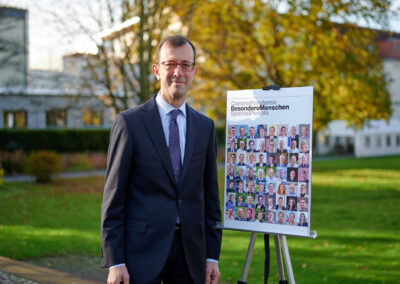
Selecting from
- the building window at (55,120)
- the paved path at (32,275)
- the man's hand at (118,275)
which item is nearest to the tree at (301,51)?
the paved path at (32,275)

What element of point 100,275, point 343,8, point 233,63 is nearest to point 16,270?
point 100,275

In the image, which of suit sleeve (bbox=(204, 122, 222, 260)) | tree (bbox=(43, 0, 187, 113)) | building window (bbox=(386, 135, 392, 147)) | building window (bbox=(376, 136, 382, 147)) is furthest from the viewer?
building window (bbox=(386, 135, 392, 147))

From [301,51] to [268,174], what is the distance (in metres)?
A: 14.4

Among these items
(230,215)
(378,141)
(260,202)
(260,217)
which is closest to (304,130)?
(260,202)

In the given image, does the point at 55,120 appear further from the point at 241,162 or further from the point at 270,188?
the point at 270,188

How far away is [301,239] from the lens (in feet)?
31.7

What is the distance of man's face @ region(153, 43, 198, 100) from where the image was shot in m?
3.01

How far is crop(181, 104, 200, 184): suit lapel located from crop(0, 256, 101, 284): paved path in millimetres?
3614

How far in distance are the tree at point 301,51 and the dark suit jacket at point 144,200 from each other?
14.3 meters

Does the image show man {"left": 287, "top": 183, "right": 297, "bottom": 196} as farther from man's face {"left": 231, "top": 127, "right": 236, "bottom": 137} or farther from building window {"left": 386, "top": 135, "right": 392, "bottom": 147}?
building window {"left": 386, "top": 135, "right": 392, "bottom": 147}

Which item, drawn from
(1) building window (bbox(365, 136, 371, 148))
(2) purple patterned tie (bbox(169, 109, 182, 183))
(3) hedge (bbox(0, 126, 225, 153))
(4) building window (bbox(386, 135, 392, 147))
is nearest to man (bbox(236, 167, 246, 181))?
(2) purple patterned tie (bbox(169, 109, 182, 183))

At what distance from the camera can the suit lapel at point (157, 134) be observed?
2.96m

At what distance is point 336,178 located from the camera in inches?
925

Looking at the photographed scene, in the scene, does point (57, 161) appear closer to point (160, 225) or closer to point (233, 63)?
point (233, 63)
